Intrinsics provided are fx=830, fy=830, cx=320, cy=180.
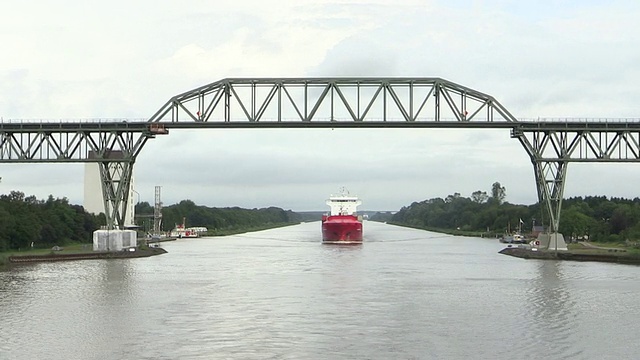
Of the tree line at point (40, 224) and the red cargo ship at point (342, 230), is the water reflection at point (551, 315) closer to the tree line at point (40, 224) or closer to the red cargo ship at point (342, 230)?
the tree line at point (40, 224)

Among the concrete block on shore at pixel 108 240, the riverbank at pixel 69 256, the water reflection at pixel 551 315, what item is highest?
the concrete block on shore at pixel 108 240

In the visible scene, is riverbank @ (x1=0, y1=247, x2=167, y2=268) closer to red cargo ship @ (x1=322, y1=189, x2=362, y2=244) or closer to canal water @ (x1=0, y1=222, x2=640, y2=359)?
canal water @ (x1=0, y1=222, x2=640, y2=359)

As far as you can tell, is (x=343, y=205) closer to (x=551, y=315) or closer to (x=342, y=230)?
(x=342, y=230)

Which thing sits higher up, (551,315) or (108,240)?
(108,240)

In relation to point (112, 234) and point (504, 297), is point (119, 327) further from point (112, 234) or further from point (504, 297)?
point (112, 234)

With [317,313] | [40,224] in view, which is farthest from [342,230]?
[317,313]

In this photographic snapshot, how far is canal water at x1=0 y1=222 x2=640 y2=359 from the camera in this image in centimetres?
2944

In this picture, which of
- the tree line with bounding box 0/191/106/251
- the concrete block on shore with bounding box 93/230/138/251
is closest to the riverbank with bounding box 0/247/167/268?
the concrete block on shore with bounding box 93/230/138/251

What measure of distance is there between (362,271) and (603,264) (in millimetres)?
23035

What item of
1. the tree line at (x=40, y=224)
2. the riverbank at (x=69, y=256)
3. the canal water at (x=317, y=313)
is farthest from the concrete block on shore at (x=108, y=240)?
the canal water at (x=317, y=313)

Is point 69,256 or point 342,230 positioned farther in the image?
point 342,230

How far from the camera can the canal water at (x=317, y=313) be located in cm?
2944

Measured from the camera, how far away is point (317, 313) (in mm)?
38438

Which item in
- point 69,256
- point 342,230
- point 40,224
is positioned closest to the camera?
point 69,256
